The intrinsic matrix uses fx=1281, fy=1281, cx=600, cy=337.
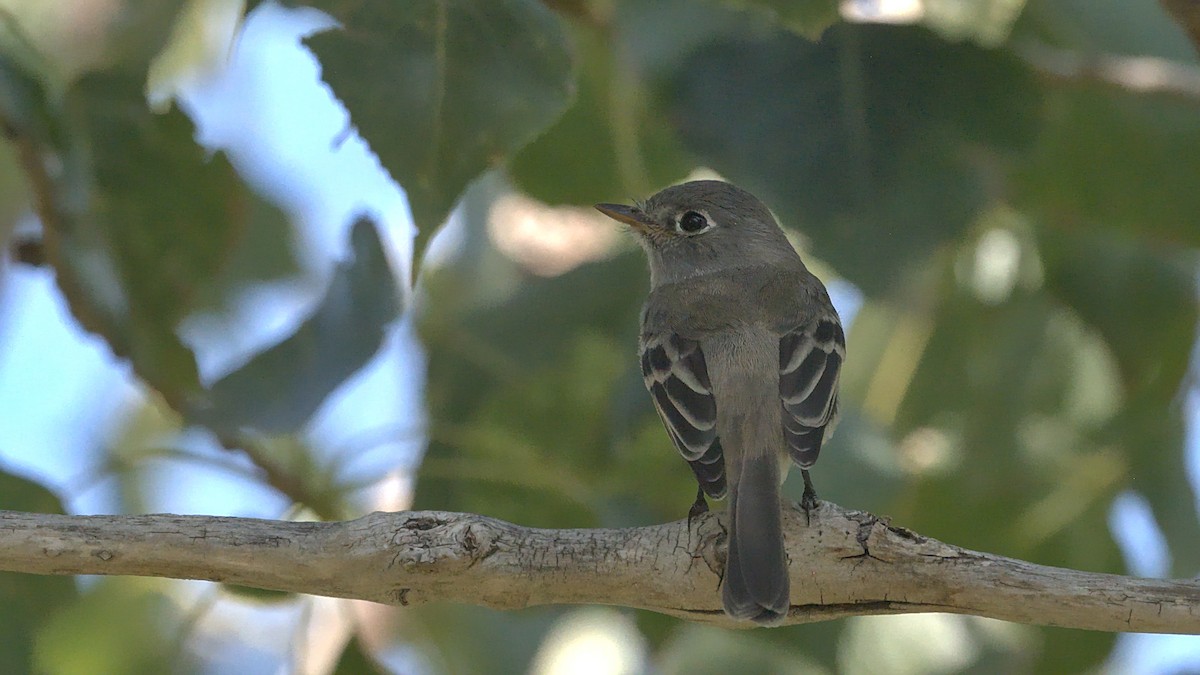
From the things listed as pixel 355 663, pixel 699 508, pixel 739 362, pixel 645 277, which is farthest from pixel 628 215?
pixel 355 663

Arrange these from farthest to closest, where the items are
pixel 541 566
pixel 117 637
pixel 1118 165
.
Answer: pixel 1118 165, pixel 117 637, pixel 541 566

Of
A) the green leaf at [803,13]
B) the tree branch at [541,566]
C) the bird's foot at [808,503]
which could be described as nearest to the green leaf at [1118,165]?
the green leaf at [803,13]

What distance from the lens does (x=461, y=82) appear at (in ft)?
9.57

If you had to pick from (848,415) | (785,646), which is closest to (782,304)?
(848,415)

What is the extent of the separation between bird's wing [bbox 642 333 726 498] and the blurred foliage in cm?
46

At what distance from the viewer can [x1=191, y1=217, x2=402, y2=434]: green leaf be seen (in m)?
3.26

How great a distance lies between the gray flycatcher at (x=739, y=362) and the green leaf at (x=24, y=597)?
1578 millimetres

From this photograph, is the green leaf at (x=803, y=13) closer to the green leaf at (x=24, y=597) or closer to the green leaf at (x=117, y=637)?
the green leaf at (x=24, y=597)

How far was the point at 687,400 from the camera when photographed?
3.11 m

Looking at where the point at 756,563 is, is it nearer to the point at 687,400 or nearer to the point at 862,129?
the point at 687,400

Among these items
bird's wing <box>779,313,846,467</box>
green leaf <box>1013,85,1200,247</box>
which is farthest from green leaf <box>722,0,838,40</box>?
green leaf <box>1013,85,1200,247</box>

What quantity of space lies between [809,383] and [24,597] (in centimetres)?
212

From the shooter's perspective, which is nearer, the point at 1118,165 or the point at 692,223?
the point at 1118,165

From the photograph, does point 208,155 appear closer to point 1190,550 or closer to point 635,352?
point 635,352
